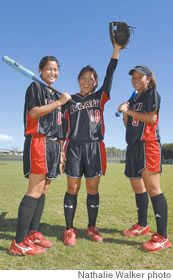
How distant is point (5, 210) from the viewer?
5.34m

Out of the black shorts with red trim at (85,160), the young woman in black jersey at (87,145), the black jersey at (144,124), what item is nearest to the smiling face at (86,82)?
the young woman in black jersey at (87,145)

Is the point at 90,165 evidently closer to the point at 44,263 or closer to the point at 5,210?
the point at 44,263

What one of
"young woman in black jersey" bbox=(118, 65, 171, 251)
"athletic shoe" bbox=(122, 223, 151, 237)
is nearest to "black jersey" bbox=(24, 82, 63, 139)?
"young woman in black jersey" bbox=(118, 65, 171, 251)

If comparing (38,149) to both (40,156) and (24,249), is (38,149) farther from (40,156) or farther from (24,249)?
(24,249)

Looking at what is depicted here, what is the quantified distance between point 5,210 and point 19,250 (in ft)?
8.77

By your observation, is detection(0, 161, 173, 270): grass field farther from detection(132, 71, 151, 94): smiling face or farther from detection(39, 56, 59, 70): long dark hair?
detection(39, 56, 59, 70): long dark hair

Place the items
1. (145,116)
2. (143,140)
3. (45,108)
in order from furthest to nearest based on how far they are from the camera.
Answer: (143,140) → (145,116) → (45,108)

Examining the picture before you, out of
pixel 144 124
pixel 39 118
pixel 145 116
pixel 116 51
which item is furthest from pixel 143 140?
pixel 39 118

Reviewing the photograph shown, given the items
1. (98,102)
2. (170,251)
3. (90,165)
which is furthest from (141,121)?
Answer: (170,251)

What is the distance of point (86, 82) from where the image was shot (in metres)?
3.66

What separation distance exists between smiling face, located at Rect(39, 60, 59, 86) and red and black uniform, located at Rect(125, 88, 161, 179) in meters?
1.33

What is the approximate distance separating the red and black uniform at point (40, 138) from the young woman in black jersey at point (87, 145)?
287 mm

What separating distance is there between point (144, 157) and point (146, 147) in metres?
0.15

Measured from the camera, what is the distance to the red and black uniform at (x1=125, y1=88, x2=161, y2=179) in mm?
3318
